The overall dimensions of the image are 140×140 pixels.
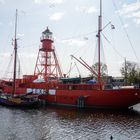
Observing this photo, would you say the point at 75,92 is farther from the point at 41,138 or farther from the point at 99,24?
the point at 41,138

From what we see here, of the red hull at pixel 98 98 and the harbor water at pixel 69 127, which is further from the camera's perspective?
the red hull at pixel 98 98

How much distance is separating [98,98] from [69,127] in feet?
62.8

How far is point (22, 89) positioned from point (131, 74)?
4515 centimetres

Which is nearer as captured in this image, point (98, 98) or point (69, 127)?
point (69, 127)

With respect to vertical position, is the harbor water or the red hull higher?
the red hull

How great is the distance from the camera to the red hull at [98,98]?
49.8 meters

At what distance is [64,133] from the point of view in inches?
1205

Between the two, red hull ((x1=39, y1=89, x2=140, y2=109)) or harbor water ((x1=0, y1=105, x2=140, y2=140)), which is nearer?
harbor water ((x1=0, y1=105, x2=140, y2=140))

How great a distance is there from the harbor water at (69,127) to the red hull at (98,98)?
809 cm

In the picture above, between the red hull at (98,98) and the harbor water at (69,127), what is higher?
the red hull at (98,98)

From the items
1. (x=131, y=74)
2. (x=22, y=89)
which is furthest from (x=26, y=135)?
(x=131, y=74)

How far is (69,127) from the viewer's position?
34.0 metres

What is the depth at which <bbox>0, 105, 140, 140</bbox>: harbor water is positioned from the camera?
28.9 m

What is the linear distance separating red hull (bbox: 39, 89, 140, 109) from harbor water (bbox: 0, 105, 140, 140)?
8090 millimetres
